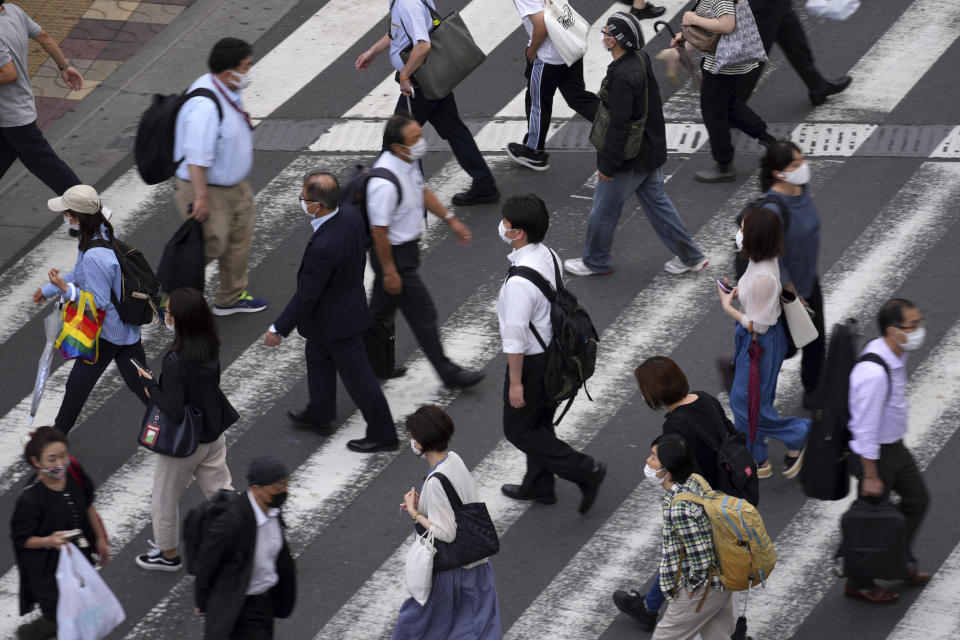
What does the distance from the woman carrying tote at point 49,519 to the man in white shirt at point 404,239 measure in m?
2.51

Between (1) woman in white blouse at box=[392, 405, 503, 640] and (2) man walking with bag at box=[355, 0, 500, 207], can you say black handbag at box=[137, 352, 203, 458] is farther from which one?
(2) man walking with bag at box=[355, 0, 500, 207]

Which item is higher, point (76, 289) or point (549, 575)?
point (76, 289)

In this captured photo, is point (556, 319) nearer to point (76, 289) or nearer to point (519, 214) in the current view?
point (519, 214)

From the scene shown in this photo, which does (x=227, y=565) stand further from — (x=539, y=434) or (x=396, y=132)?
(x=396, y=132)

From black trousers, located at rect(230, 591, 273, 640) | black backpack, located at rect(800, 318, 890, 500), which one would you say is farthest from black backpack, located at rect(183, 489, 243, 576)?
black backpack, located at rect(800, 318, 890, 500)

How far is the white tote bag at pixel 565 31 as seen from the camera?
11.1 m

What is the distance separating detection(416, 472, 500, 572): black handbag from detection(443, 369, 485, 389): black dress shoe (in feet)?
8.77

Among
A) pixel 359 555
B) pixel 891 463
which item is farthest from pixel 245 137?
pixel 891 463

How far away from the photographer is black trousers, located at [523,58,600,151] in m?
11.3

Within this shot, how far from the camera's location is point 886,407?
695 cm

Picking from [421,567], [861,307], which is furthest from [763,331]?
[421,567]

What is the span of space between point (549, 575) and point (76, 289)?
11.3ft

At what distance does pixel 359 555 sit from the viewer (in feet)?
26.6

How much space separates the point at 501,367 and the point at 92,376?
272cm
